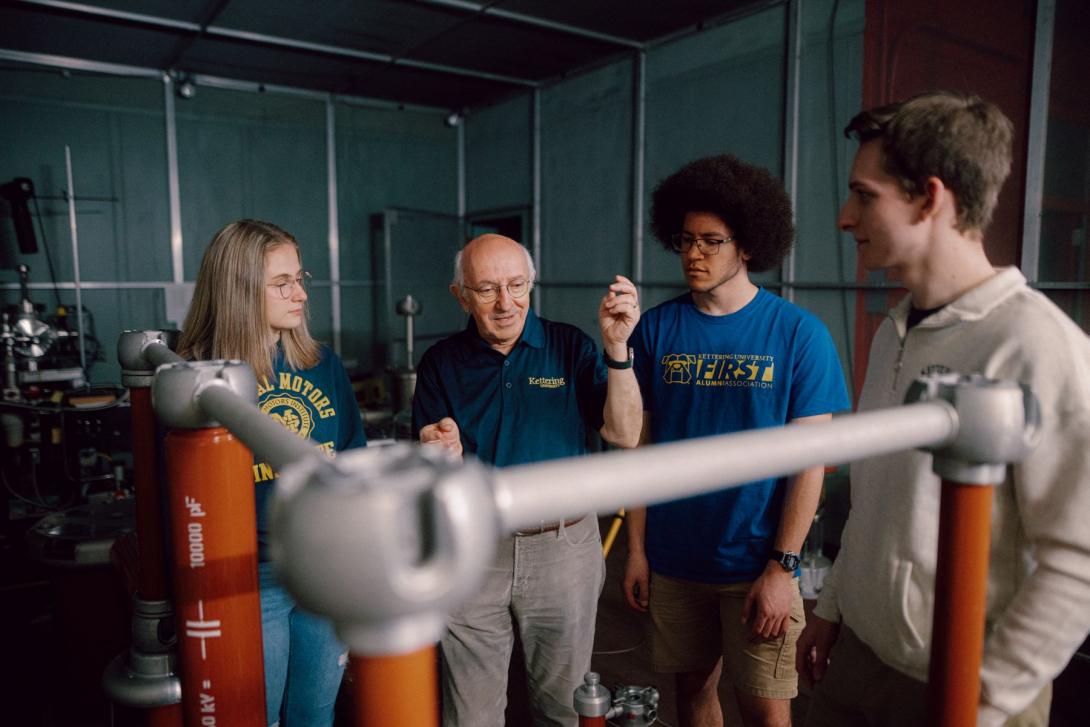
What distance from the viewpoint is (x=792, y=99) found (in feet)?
14.3

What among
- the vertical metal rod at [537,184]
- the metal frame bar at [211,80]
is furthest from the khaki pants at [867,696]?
the metal frame bar at [211,80]

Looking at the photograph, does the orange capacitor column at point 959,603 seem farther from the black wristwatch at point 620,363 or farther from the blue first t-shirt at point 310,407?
the blue first t-shirt at point 310,407

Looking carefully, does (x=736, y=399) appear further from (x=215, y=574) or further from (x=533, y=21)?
(x=533, y=21)

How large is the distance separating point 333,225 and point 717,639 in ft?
20.2

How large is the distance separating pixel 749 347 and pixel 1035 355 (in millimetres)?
872

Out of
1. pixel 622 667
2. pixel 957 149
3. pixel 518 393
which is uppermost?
pixel 957 149

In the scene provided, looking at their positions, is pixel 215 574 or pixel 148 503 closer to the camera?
pixel 215 574

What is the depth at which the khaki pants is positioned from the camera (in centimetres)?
109

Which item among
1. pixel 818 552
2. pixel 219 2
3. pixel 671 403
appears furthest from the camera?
pixel 219 2

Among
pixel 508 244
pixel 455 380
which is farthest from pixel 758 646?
pixel 508 244

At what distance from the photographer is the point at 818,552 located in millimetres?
3859

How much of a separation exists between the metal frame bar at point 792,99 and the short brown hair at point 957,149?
10.7ft

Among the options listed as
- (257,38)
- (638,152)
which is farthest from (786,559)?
(257,38)

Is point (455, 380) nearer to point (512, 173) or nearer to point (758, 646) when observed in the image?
point (758, 646)
